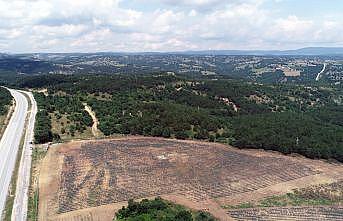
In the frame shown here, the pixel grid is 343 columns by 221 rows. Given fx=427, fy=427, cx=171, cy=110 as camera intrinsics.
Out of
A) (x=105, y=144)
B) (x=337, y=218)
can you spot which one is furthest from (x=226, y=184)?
(x=105, y=144)

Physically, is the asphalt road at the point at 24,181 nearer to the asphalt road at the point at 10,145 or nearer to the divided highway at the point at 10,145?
the divided highway at the point at 10,145

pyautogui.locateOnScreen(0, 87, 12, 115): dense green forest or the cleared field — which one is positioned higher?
pyautogui.locateOnScreen(0, 87, 12, 115): dense green forest

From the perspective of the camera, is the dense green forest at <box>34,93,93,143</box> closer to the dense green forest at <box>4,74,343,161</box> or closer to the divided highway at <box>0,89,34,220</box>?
the dense green forest at <box>4,74,343,161</box>

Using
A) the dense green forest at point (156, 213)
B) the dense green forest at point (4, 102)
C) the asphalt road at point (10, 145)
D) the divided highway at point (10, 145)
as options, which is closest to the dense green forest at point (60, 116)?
the divided highway at point (10, 145)

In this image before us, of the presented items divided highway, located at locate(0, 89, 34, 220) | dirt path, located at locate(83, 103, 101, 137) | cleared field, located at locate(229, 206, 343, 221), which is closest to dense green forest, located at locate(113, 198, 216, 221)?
cleared field, located at locate(229, 206, 343, 221)

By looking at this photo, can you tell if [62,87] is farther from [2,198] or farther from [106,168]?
[2,198]

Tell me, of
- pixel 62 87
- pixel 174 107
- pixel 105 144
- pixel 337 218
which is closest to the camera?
pixel 337 218
